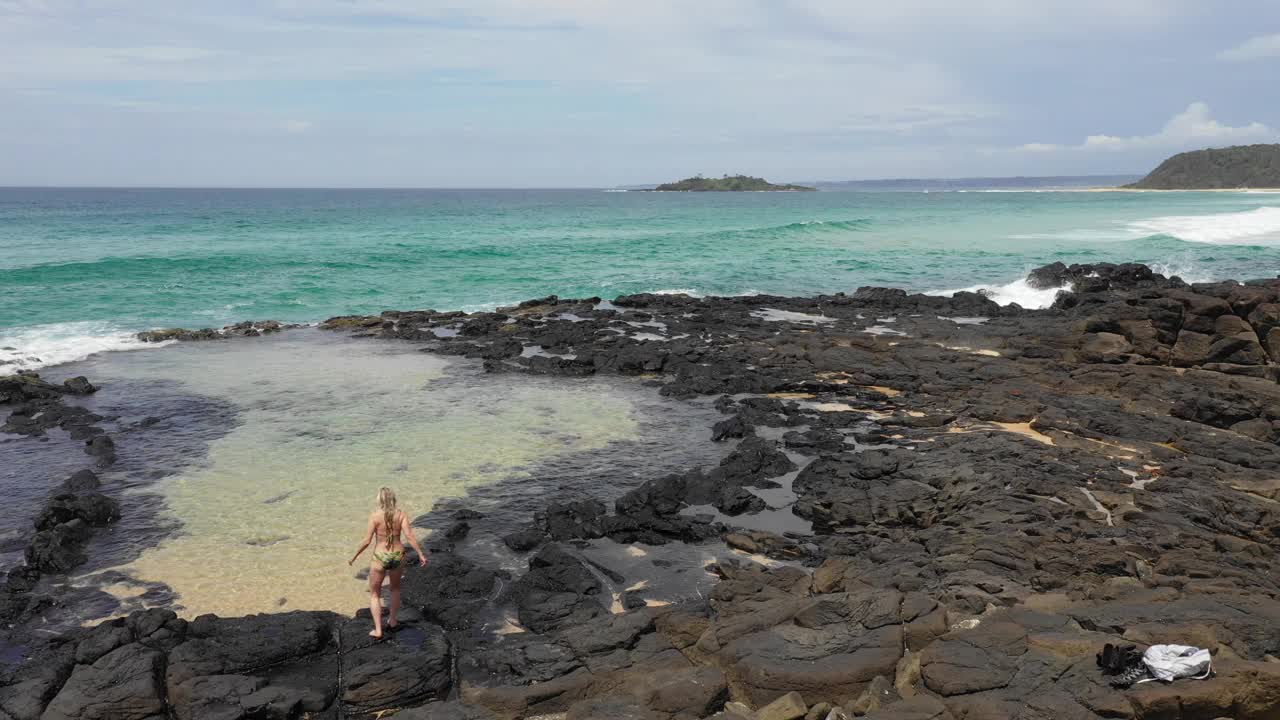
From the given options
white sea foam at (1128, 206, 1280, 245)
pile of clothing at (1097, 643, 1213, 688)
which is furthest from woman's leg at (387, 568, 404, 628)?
white sea foam at (1128, 206, 1280, 245)

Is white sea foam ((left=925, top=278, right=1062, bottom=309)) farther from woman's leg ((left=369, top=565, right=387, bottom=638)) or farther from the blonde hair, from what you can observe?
woman's leg ((left=369, top=565, right=387, bottom=638))

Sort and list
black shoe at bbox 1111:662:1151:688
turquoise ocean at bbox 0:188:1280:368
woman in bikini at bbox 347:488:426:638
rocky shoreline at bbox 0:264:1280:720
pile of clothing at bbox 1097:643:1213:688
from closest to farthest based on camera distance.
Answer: pile of clothing at bbox 1097:643:1213:688 → black shoe at bbox 1111:662:1151:688 → rocky shoreline at bbox 0:264:1280:720 → woman in bikini at bbox 347:488:426:638 → turquoise ocean at bbox 0:188:1280:368

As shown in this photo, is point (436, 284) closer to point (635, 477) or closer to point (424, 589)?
point (635, 477)

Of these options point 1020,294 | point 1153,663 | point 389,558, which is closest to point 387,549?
point 389,558

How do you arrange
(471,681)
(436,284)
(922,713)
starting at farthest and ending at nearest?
(436,284)
(471,681)
(922,713)

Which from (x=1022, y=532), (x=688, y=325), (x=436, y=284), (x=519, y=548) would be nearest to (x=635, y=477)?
(x=519, y=548)

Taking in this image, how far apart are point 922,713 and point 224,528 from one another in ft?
32.9

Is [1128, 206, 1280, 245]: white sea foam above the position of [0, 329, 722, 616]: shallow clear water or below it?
above

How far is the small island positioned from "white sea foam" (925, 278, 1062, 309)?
13724 cm

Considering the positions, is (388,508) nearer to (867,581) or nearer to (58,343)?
(867,581)

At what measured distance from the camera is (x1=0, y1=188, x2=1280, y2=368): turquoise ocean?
35906mm

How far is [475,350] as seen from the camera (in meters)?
26.0

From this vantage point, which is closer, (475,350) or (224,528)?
(224,528)

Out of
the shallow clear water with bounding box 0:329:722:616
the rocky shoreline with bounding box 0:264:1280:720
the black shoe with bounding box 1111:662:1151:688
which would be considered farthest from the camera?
the shallow clear water with bounding box 0:329:722:616
